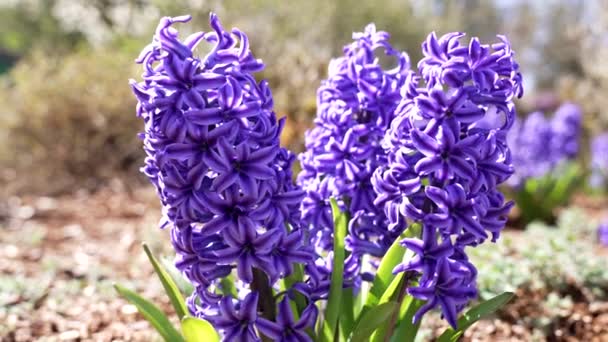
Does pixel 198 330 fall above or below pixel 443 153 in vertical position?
below

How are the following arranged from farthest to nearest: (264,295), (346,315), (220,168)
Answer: (346,315), (264,295), (220,168)

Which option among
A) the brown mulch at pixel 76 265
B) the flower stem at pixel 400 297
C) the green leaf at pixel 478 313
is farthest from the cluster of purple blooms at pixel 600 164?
the flower stem at pixel 400 297

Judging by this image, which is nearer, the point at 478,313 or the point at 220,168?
the point at 220,168

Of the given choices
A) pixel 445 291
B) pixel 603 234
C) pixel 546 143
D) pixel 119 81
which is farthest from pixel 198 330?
pixel 119 81

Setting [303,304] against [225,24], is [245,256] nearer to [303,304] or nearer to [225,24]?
[303,304]

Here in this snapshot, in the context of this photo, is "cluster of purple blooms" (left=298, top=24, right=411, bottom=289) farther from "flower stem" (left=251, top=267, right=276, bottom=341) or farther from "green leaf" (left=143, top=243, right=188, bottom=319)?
"green leaf" (left=143, top=243, right=188, bottom=319)

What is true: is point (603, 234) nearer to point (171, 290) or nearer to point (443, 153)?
→ point (443, 153)

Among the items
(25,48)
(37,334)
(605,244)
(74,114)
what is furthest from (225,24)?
(25,48)
